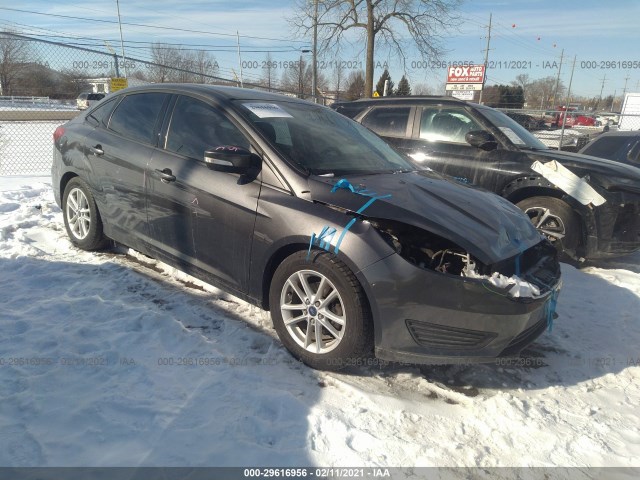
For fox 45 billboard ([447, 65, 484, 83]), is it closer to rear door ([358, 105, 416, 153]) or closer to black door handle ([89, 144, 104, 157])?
rear door ([358, 105, 416, 153])

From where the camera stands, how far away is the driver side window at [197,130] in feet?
10.9

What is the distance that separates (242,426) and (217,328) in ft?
3.52

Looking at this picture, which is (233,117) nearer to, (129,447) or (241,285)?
(241,285)

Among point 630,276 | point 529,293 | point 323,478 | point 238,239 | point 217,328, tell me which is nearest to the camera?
point 323,478

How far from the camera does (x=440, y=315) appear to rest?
250cm

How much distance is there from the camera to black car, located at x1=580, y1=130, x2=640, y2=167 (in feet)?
23.3

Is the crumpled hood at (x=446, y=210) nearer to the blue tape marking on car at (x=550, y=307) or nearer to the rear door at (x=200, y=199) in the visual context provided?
the blue tape marking on car at (x=550, y=307)

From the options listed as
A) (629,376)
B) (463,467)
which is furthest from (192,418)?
(629,376)

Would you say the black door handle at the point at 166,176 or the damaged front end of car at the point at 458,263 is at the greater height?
the black door handle at the point at 166,176

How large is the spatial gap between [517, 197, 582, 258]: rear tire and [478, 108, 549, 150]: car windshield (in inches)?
30.0

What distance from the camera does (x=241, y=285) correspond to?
3156mm

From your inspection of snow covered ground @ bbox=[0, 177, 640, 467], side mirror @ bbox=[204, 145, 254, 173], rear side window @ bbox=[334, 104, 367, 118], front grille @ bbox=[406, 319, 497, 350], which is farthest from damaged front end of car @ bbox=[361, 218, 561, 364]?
rear side window @ bbox=[334, 104, 367, 118]

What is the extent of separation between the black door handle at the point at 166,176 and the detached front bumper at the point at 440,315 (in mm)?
1785

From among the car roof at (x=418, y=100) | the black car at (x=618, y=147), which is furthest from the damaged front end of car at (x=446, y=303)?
the black car at (x=618, y=147)
